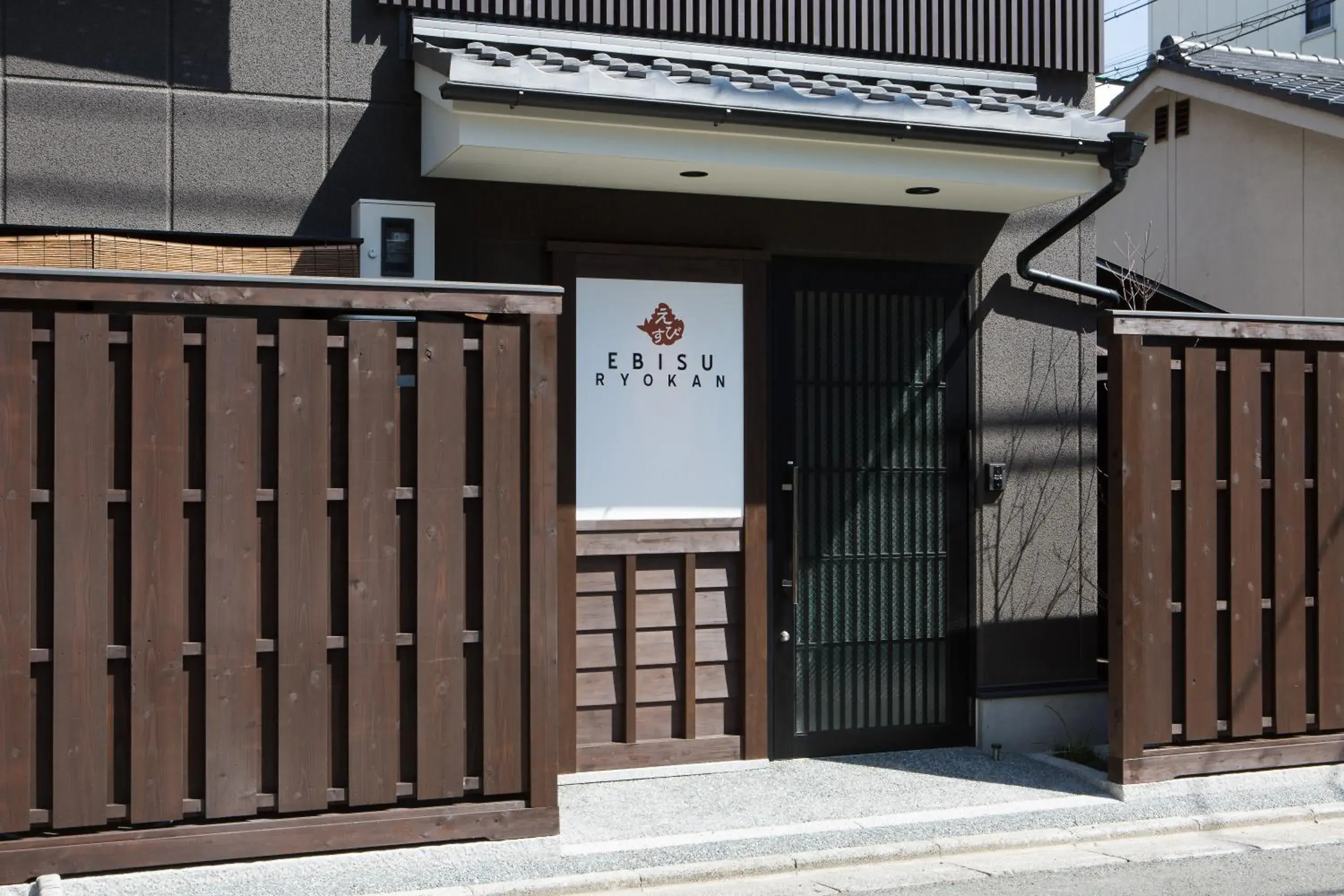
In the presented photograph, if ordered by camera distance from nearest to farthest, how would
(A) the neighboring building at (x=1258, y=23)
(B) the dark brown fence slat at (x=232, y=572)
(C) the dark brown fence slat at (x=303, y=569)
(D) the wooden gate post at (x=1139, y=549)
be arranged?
1. (B) the dark brown fence slat at (x=232, y=572)
2. (C) the dark brown fence slat at (x=303, y=569)
3. (D) the wooden gate post at (x=1139, y=549)
4. (A) the neighboring building at (x=1258, y=23)

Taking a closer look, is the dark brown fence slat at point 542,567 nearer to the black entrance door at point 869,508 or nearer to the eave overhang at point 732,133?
the eave overhang at point 732,133

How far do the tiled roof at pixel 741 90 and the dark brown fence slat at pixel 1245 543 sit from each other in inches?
61.4

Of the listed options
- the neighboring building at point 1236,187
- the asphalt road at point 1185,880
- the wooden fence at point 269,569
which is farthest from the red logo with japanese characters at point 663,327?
the neighboring building at point 1236,187

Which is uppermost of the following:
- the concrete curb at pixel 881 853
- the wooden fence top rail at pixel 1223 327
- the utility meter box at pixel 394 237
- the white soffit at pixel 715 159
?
the white soffit at pixel 715 159

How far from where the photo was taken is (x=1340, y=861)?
257 inches

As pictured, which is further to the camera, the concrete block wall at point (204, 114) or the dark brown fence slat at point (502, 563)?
the concrete block wall at point (204, 114)

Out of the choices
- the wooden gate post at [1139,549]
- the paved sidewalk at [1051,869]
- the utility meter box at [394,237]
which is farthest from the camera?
the wooden gate post at [1139,549]

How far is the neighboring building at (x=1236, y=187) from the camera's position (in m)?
10.8

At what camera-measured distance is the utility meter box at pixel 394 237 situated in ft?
23.4

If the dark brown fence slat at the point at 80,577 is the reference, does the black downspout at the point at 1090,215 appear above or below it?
above

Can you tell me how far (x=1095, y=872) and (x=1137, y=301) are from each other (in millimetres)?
5669

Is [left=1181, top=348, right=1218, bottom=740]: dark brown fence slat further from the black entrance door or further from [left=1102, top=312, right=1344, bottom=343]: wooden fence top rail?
the black entrance door

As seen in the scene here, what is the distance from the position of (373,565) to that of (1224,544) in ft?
15.1

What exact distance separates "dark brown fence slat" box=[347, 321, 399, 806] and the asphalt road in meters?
2.24
